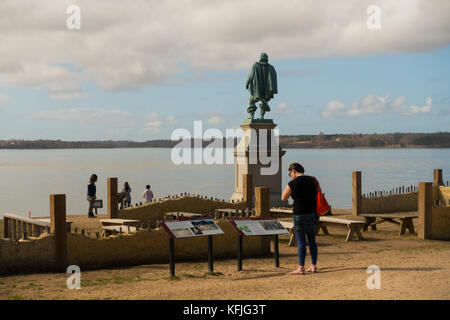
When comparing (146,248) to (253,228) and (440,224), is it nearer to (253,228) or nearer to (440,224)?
(253,228)

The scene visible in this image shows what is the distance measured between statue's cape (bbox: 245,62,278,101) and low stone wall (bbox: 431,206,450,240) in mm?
10684

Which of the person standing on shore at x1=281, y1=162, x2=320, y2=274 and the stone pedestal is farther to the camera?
the stone pedestal

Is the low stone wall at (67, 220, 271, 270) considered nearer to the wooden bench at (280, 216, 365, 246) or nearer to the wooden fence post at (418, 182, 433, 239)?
the wooden bench at (280, 216, 365, 246)

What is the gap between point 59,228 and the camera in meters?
12.3

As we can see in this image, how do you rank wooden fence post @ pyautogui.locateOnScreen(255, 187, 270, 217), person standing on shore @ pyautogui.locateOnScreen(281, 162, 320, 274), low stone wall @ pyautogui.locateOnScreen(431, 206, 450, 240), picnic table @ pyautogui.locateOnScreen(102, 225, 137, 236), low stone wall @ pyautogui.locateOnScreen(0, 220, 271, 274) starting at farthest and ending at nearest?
low stone wall @ pyautogui.locateOnScreen(431, 206, 450, 240) < picnic table @ pyautogui.locateOnScreen(102, 225, 137, 236) < wooden fence post @ pyautogui.locateOnScreen(255, 187, 270, 217) < low stone wall @ pyautogui.locateOnScreen(0, 220, 271, 274) < person standing on shore @ pyautogui.locateOnScreen(281, 162, 320, 274)

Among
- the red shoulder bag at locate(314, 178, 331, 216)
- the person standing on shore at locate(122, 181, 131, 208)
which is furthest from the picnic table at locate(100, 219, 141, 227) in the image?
the red shoulder bag at locate(314, 178, 331, 216)

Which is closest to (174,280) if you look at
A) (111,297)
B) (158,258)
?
(111,297)

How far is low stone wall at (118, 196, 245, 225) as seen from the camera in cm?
2058

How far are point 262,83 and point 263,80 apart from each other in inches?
5.6

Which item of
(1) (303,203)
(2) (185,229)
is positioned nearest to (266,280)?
(1) (303,203)

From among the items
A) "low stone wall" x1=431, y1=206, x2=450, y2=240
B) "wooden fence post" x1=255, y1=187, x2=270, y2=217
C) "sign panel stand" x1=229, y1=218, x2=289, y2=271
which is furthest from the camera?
"low stone wall" x1=431, y1=206, x2=450, y2=240

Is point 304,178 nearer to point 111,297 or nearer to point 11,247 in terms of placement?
point 111,297

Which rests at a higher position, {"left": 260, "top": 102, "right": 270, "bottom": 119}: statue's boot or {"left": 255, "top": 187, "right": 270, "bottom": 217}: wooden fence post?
{"left": 260, "top": 102, "right": 270, "bottom": 119}: statue's boot
